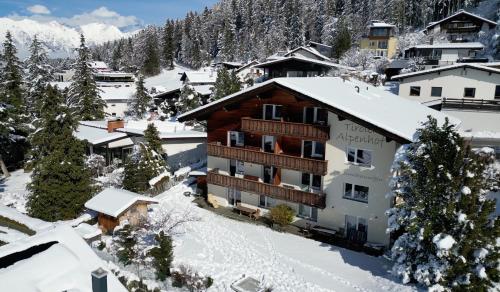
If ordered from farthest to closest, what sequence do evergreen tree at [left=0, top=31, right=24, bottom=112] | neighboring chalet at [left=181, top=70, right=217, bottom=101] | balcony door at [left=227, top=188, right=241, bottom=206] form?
neighboring chalet at [left=181, top=70, right=217, bottom=101], evergreen tree at [left=0, top=31, right=24, bottom=112], balcony door at [left=227, top=188, right=241, bottom=206]

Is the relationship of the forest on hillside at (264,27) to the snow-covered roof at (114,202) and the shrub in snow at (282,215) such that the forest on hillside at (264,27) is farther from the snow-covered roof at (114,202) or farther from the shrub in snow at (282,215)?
the snow-covered roof at (114,202)

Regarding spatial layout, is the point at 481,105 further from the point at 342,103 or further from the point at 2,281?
the point at 2,281

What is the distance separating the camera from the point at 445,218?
17.1 meters

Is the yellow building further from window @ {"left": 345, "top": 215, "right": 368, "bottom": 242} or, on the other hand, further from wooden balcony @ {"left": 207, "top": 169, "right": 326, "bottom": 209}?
window @ {"left": 345, "top": 215, "right": 368, "bottom": 242}

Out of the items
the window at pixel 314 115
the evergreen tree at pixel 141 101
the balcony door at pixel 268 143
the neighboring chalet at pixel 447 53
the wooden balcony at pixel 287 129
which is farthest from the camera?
the evergreen tree at pixel 141 101

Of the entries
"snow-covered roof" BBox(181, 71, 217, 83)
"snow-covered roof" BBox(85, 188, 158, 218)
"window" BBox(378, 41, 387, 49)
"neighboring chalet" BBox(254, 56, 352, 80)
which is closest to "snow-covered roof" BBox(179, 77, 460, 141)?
"snow-covered roof" BBox(85, 188, 158, 218)

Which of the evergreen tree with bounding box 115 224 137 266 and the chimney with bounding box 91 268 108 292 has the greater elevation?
the chimney with bounding box 91 268 108 292

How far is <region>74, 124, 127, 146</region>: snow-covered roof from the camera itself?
4031 cm

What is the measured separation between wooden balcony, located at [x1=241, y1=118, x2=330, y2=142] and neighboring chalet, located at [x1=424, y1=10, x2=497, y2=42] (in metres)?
70.5

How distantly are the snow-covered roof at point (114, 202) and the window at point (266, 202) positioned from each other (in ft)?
25.9

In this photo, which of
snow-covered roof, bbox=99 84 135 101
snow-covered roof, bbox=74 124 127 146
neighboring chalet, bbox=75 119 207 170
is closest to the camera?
snow-covered roof, bbox=74 124 127 146

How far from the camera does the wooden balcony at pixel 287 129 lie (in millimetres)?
24906

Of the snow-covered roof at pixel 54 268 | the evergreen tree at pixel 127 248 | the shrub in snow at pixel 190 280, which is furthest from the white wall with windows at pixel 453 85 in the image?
the snow-covered roof at pixel 54 268

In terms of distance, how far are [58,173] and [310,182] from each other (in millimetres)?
19274
